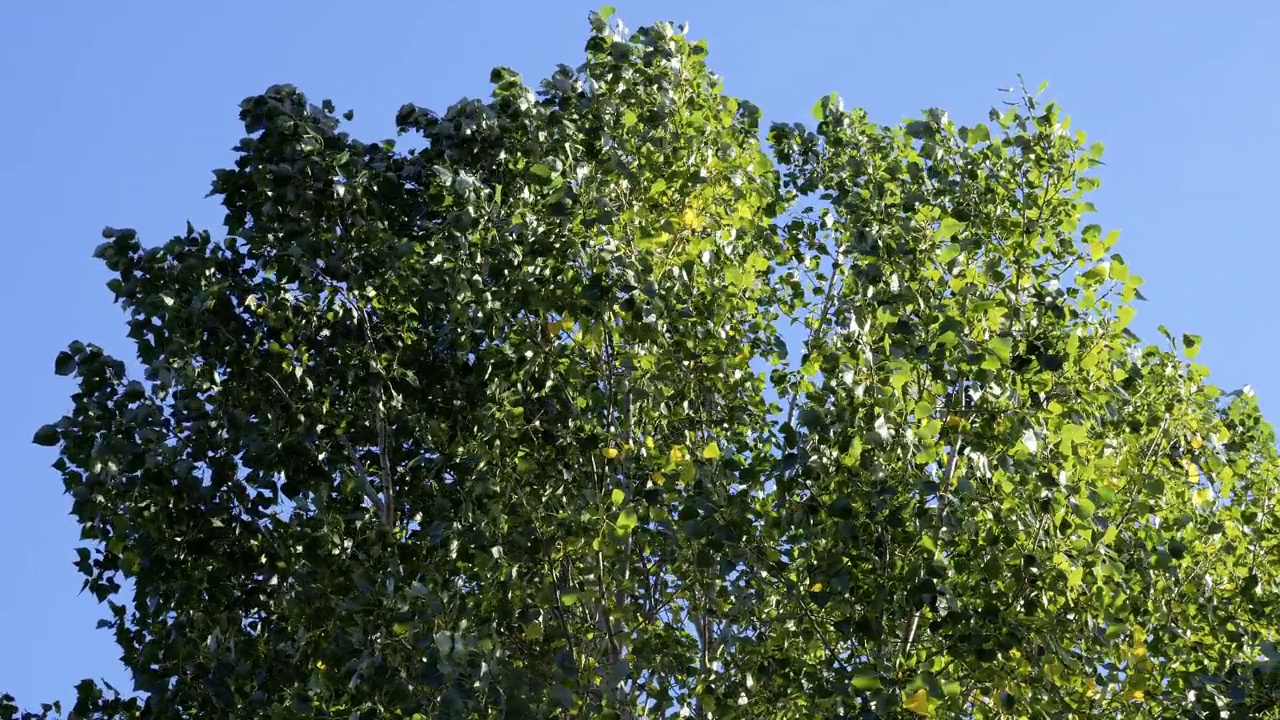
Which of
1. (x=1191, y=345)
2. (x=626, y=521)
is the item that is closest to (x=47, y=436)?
(x=626, y=521)

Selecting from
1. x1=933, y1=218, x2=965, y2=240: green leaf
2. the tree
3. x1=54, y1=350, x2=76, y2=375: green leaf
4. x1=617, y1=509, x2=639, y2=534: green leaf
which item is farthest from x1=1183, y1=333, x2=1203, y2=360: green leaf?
x1=54, y1=350, x2=76, y2=375: green leaf

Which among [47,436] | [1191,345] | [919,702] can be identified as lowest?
[919,702]

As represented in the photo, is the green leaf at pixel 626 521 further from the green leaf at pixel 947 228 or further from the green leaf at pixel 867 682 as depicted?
the green leaf at pixel 947 228

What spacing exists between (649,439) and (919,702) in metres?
2.53

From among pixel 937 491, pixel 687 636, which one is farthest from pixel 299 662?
pixel 937 491

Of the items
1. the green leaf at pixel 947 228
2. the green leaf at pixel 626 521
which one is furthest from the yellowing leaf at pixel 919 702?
the green leaf at pixel 947 228

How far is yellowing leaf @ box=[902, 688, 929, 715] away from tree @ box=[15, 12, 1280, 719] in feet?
0.05

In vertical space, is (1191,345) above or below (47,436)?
above

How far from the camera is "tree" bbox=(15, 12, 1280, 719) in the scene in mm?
8078

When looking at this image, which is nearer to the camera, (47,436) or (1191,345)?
(47,436)

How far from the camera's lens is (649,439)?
30.5 feet

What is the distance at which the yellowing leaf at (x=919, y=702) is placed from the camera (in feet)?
24.5

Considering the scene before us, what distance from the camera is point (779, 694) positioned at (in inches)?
325

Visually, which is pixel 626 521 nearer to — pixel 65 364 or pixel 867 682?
pixel 867 682
